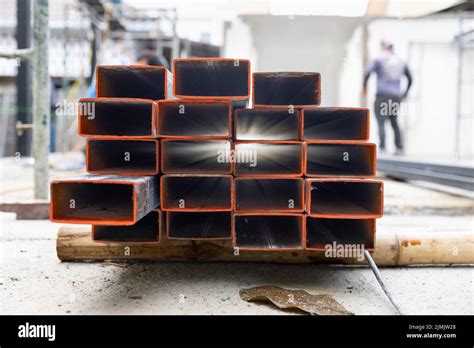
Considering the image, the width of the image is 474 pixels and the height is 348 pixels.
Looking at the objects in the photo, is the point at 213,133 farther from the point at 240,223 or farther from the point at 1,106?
the point at 1,106

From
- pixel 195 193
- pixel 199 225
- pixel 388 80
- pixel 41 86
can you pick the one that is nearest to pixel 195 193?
pixel 195 193

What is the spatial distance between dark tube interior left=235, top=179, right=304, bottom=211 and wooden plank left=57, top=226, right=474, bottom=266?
0.23m

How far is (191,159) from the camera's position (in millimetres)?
1614

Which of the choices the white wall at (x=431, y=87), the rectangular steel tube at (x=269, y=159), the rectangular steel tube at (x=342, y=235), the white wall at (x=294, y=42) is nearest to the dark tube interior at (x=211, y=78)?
the rectangular steel tube at (x=269, y=159)

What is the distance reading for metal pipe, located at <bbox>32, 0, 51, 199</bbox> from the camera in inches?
92.6

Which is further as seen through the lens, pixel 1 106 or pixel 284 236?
pixel 1 106

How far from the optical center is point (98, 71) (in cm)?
147

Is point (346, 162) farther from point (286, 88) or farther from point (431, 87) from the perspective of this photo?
point (431, 87)

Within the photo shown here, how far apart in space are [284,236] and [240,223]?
185mm

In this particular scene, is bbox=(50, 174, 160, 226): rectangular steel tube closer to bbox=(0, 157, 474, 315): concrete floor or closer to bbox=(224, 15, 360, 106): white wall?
bbox=(0, 157, 474, 315): concrete floor

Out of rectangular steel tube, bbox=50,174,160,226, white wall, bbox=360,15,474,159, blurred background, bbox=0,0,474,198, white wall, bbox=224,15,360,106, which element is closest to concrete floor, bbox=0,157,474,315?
rectangular steel tube, bbox=50,174,160,226

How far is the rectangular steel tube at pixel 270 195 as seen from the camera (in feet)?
4.61
